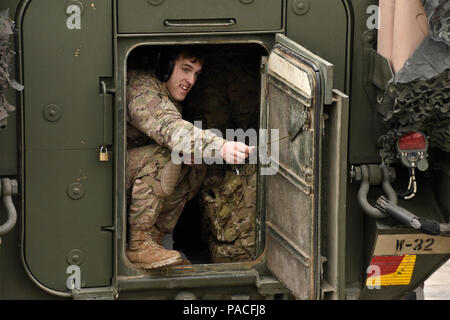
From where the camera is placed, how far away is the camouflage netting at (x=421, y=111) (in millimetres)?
6957

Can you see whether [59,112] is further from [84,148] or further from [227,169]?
[227,169]

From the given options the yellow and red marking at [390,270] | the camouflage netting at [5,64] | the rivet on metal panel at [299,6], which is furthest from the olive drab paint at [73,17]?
the yellow and red marking at [390,270]

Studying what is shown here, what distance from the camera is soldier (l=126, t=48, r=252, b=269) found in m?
7.14

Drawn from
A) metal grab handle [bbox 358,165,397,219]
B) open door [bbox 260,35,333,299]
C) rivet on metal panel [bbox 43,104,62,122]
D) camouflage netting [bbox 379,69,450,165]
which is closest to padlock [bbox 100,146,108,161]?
rivet on metal panel [bbox 43,104,62,122]

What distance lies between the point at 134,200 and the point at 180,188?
49cm

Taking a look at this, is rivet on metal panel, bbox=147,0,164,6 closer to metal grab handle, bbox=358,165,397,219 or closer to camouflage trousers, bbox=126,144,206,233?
camouflage trousers, bbox=126,144,206,233

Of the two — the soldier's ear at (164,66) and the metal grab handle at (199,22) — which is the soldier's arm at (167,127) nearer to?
the soldier's ear at (164,66)

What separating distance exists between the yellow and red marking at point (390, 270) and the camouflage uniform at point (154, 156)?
1299 millimetres

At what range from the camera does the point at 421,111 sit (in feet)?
23.1

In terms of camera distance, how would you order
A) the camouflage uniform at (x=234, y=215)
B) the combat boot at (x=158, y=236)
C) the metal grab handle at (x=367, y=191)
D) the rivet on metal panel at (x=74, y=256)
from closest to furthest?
the rivet on metal panel at (x=74, y=256) < the metal grab handle at (x=367, y=191) < the combat boot at (x=158, y=236) < the camouflage uniform at (x=234, y=215)

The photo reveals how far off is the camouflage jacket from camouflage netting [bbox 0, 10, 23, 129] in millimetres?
788

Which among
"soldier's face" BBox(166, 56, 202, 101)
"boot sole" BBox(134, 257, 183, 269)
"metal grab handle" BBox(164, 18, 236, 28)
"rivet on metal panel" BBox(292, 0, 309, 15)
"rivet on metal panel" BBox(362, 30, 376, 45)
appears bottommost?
"boot sole" BBox(134, 257, 183, 269)

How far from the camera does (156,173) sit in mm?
7441
